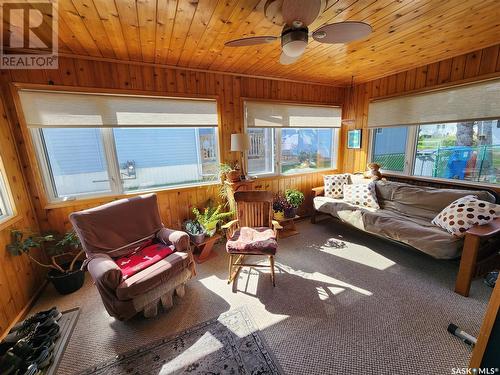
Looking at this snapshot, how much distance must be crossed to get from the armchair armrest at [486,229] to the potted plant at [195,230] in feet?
8.77

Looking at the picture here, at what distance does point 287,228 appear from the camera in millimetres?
3510

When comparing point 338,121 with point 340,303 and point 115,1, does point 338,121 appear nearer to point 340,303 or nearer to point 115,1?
point 340,303

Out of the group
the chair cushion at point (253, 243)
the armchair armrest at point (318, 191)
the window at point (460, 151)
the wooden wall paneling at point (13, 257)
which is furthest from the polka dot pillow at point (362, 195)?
the wooden wall paneling at point (13, 257)

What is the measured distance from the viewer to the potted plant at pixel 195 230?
271 centimetres

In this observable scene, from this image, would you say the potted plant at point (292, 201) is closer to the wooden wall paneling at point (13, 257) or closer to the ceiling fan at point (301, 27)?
the ceiling fan at point (301, 27)

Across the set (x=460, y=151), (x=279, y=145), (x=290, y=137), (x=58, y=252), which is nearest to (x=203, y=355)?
(x=58, y=252)

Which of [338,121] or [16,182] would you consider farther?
[338,121]

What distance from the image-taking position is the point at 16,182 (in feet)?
6.92

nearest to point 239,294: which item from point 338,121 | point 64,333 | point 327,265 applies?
point 327,265

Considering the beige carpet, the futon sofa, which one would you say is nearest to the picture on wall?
the futon sofa

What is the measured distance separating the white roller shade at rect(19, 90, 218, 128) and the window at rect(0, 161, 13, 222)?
2.03 ft

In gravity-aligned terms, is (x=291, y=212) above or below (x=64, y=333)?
above

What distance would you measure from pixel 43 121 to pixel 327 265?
137 inches

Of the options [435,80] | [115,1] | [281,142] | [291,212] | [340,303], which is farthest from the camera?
[281,142]
